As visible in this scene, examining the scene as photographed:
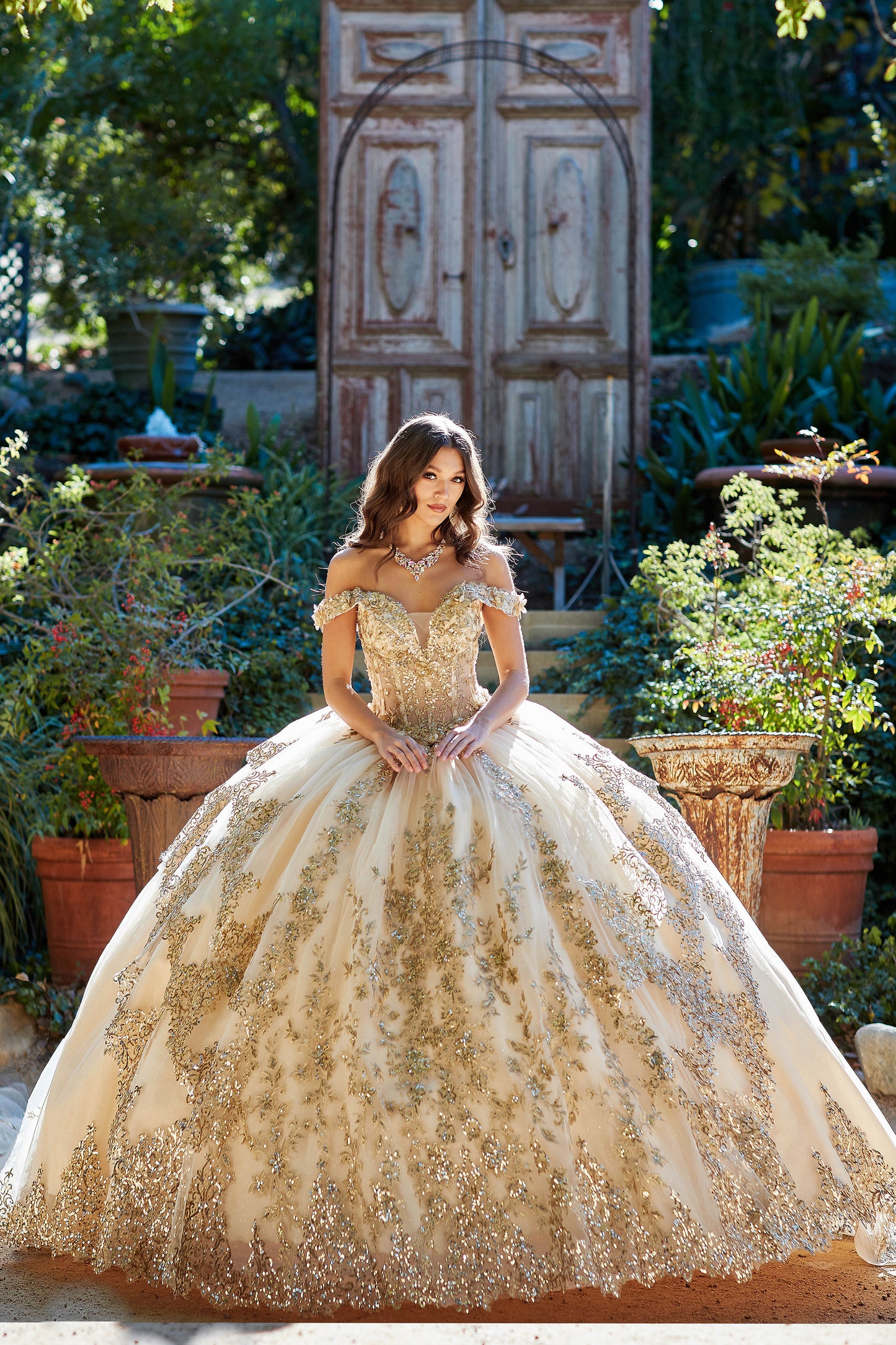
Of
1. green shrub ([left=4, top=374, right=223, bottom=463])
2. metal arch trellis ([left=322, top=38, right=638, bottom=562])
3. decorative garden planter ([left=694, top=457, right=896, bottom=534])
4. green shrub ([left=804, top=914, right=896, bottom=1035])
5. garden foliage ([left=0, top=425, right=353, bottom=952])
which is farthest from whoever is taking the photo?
green shrub ([left=4, top=374, right=223, bottom=463])

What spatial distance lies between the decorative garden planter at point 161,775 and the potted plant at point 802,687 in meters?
1.68

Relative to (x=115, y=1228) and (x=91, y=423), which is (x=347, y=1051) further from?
(x=91, y=423)

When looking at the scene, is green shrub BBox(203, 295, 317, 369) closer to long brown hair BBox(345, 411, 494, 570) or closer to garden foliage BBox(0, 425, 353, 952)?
garden foliage BBox(0, 425, 353, 952)

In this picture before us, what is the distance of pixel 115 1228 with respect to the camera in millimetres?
2217

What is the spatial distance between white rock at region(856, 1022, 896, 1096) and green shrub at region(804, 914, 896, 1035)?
0.28 metres

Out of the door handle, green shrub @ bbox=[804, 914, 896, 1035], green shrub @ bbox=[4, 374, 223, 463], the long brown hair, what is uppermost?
the door handle

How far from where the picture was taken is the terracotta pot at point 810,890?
14.3ft

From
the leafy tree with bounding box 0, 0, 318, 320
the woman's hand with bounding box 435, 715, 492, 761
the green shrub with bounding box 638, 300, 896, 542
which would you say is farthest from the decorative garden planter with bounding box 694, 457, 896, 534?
the leafy tree with bounding box 0, 0, 318, 320

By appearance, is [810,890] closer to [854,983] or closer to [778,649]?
[854,983]

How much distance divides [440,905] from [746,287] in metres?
7.89

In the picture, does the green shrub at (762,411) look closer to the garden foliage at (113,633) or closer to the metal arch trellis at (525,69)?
the metal arch trellis at (525,69)

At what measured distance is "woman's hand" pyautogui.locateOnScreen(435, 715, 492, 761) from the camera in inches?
108

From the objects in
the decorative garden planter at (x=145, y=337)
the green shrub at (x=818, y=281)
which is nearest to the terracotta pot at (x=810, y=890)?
the green shrub at (x=818, y=281)

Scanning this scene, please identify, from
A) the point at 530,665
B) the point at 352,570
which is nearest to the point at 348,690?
the point at 352,570
